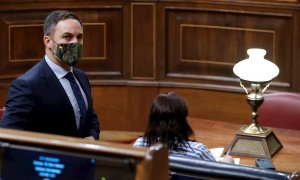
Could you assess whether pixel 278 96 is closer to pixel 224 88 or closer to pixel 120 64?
pixel 224 88

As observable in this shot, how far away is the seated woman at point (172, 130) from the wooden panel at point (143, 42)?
286 cm

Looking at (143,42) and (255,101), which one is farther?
(143,42)

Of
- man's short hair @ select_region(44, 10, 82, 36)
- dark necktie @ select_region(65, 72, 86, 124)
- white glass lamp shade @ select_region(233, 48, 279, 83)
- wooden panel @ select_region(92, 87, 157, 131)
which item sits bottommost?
wooden panel @ select_region(92, 87, 157, 131)

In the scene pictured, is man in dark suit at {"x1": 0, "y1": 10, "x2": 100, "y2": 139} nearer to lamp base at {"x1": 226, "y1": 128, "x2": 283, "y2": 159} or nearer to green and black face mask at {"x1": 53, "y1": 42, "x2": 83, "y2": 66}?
green and black face mask at {"x1": 53, "y1": 42, "x2": 83, "y2": 66}

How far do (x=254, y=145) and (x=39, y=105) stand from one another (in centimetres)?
106

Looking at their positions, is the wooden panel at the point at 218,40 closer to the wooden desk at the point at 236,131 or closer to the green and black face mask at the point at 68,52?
the wooden desk at the point at 236,131

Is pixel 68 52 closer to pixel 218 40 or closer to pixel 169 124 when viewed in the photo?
pixel 169 124

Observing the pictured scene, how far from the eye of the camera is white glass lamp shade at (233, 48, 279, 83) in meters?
3.33

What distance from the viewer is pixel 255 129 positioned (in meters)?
3.39

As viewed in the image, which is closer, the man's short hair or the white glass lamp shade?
the man's short hair

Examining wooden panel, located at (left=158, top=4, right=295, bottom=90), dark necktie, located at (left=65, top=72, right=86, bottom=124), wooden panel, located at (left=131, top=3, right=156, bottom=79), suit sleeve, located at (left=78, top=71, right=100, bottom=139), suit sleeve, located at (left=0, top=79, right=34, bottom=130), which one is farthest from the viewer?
wooden panel, located at (left=131, top=3, right=156, bottom=79)

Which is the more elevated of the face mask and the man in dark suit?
the face mask

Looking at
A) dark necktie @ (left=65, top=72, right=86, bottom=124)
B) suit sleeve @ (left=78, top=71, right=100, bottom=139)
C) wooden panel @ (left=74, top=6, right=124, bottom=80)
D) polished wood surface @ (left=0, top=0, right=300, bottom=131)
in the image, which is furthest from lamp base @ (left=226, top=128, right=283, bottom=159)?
wooden panel @ (left=74, top=6, right=124, bottom=80)

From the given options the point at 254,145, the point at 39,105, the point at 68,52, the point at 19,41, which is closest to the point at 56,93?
the point at 39,105
